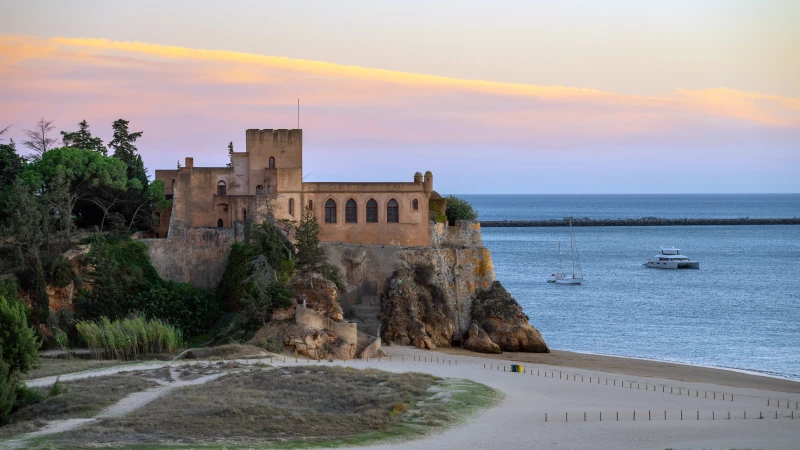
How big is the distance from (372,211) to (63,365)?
20099mm

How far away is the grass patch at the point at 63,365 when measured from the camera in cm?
4153

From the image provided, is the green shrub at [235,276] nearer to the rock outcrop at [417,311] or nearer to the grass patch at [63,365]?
the rock outcrop at [417,311]

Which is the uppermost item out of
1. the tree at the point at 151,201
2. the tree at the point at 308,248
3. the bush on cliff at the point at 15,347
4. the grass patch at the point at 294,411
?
the tree at the point at 151,201

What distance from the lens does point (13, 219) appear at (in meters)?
51.8

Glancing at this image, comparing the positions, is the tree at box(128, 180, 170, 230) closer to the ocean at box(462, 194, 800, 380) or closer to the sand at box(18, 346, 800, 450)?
the sand at box(18, 346, 800, 450)

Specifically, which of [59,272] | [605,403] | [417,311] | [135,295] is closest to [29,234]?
[59,272]

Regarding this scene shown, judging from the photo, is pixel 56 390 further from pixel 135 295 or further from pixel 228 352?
pixel 135 295

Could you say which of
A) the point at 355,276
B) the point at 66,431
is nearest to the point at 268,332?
the point at 355,276

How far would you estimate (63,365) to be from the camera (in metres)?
43.7

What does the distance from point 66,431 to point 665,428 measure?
18.3m

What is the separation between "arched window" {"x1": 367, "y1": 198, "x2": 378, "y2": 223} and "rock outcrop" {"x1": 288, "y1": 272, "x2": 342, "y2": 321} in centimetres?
767

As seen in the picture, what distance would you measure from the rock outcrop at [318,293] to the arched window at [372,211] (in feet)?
25.2

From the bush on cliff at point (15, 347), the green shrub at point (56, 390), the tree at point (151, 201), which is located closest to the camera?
the bush on cliff at point (15, 347)

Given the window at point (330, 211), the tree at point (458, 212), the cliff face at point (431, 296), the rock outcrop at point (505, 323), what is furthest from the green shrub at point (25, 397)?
the tree at point (458, 212)
